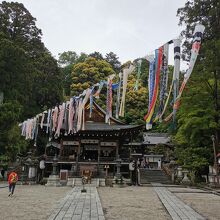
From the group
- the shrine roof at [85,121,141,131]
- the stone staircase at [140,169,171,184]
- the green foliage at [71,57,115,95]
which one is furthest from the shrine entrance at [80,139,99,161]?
the green foliage at [71,57,115,95]

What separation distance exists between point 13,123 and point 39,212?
19.9m

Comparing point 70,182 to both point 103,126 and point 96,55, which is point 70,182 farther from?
point 96,55

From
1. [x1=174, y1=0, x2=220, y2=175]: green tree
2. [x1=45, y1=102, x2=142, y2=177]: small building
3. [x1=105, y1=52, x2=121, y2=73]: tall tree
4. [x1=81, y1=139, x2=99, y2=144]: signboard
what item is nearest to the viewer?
[x1=174, y1=0, x2=220, y2=175]: green tree

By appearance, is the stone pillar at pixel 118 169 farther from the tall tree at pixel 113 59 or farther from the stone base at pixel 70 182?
the tall tree at pixel 113 59

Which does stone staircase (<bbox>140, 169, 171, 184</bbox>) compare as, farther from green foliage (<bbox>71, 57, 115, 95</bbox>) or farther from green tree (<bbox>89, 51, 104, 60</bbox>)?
green tree (<bbox>89, 51, 104, 60</bbox>)

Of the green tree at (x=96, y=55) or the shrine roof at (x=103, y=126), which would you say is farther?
the green tree at (x=96, y=55)

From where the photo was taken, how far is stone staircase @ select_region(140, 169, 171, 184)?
2987 centimetres

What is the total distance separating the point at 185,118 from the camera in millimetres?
26422

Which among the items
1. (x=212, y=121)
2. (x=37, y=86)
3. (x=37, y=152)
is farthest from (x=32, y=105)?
(x=212, y=121)

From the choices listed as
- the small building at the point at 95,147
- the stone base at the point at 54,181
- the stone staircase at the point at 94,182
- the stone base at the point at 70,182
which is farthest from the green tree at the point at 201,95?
the stone base at the point at 54,181

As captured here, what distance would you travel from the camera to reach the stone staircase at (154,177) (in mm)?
29866

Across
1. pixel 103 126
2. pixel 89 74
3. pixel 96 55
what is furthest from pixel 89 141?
pixel 96 55

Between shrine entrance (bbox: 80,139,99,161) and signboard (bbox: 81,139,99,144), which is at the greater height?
signboard (bbox: 81,139,99,144)

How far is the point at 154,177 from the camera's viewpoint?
31203 mm
